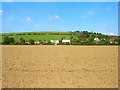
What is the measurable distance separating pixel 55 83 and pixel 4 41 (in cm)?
8126

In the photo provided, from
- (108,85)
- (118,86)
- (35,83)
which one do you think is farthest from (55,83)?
(118,86)

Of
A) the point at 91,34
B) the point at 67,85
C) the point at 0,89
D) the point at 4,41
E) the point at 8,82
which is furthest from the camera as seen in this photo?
the point at 91,34

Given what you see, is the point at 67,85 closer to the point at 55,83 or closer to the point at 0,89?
the point at 55,83

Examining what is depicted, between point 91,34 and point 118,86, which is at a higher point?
point 91,34

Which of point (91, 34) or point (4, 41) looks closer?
point (4, 41)

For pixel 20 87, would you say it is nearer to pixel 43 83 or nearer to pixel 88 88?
pixel 43 83

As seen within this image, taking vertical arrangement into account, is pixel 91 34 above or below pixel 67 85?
above

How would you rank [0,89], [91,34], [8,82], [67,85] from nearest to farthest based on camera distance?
[0,89] < [67,85] < [8,82] < [91,34]

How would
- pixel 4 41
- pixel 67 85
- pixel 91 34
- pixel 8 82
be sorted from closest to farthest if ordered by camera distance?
pixel 67 85 < pixel 8 82 < pixel 4 41 < pixel 91 34

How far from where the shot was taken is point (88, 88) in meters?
5.84

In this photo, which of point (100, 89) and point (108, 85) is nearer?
point (100, 89)

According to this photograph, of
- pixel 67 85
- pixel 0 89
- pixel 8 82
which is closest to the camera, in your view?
pixel 0 89

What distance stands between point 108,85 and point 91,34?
10753cm

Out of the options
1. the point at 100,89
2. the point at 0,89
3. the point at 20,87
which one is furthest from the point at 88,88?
the point at 0,89
